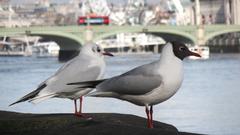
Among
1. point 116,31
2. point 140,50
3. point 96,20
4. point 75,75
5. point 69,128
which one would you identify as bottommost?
point 140,50

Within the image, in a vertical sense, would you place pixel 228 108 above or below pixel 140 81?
below

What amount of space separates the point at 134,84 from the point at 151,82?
0.12 meters

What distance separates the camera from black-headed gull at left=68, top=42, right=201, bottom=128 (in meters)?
5.97

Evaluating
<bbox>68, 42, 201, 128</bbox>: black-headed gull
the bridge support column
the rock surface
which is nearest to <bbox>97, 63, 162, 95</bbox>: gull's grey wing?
Answer: <bbox>68, 42, 201, 128</bbox>: black-headed gull

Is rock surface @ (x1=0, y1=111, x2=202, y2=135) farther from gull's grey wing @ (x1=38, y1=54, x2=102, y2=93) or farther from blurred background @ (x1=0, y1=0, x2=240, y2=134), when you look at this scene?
blurred background @ (x1=0, y1=0, x2=240, y2=134)

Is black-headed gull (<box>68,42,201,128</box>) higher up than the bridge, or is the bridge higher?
black-headed gull (<box>68,42,201,128</box>)

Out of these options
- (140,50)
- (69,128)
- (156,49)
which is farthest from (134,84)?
(140,50)

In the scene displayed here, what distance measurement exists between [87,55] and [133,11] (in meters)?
151

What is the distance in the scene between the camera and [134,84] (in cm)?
600

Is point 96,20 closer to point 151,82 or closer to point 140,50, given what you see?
point 140,50

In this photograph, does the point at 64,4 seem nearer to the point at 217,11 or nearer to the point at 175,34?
the point at 217,11

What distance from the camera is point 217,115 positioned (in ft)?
50.1

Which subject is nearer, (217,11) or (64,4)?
(217,11)

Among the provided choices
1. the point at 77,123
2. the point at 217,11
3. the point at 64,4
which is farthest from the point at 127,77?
the point at 64,4
